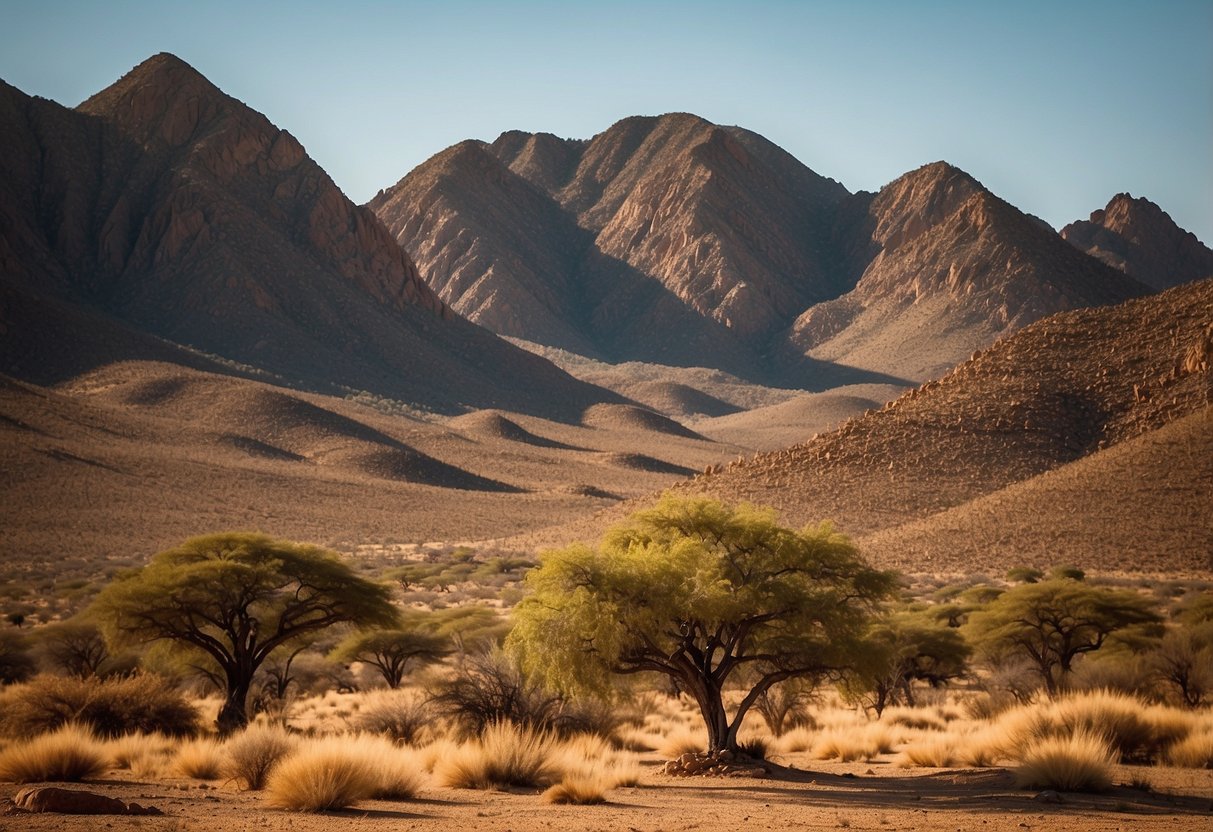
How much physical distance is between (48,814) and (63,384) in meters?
113

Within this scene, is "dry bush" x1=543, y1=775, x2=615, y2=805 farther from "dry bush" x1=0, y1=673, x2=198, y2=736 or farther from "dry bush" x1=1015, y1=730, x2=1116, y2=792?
"dry bush" x1=0, y1=673, x2=198, y2=736

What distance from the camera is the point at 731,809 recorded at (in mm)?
16172

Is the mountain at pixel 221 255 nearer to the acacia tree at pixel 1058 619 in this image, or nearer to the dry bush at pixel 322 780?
the acacia tree at pixel 1058 619

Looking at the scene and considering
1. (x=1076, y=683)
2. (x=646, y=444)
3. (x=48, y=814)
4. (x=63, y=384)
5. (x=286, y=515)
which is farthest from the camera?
(x=646, y=444)

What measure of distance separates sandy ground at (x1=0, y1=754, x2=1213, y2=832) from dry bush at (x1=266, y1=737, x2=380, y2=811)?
0.24 meters

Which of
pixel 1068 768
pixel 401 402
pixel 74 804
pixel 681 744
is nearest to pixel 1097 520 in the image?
pixel 681 744

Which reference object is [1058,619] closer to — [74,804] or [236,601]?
[236,601]

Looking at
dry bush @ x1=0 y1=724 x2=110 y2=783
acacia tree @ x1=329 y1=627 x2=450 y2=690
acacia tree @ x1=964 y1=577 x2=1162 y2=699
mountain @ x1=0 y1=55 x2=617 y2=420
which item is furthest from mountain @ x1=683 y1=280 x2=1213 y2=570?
mountain @ x1=0 y1=55 x2=617 y2=420

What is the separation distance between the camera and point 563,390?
168m

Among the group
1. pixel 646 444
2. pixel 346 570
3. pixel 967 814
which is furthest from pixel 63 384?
pixel 967 814

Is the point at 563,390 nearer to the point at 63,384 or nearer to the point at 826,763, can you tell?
the point at 63,384

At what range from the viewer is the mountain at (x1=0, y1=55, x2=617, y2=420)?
481 feet

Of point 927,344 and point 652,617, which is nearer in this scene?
point 652,617

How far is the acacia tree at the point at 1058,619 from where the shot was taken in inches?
1247
